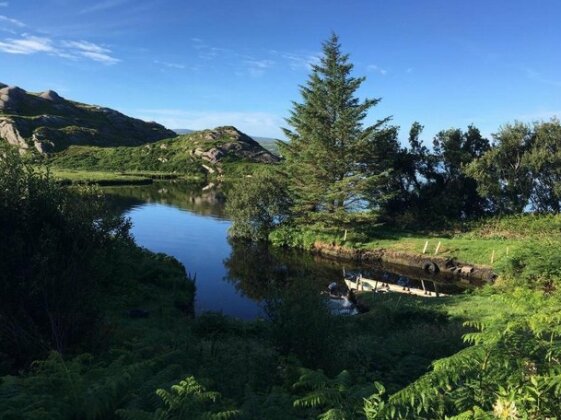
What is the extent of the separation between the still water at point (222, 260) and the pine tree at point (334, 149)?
7.80 meters

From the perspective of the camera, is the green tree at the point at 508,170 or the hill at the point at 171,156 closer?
the green tree at the point at 508,170

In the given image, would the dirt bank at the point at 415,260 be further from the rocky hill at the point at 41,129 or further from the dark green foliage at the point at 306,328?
the rocky hill at the point at 41,129

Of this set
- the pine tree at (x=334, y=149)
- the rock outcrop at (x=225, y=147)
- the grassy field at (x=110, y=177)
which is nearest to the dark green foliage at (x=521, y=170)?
the pine tree at (x=334, y=149)

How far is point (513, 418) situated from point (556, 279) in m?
26.8

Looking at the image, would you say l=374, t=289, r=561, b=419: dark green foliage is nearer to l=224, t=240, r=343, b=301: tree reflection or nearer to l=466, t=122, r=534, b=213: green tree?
l=224, t=240, r=343, b=301: tree reflection

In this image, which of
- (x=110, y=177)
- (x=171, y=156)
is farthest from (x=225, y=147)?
(x=110, y=177)

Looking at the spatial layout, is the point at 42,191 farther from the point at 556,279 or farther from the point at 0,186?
the point at 556,279

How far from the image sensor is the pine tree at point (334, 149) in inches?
2057

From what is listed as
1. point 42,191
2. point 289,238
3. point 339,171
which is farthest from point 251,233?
point 42,191

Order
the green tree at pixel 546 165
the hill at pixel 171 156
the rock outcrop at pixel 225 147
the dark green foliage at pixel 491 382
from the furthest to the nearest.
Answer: the rock outcrop at pixel 225 147 < the hill at pixel 171 156 < the green tree at pixel 546 165 < the dark green foliage at pixel 491 382

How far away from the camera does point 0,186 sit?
516 inches

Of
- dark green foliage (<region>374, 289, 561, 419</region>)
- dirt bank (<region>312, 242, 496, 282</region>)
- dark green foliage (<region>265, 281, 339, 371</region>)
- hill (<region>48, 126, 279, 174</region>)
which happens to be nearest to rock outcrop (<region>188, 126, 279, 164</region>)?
hill (<region>48, 126, 279, 174</region>)

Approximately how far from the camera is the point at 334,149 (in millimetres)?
53562

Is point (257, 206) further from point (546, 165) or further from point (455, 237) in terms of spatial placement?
point (546, 165)
